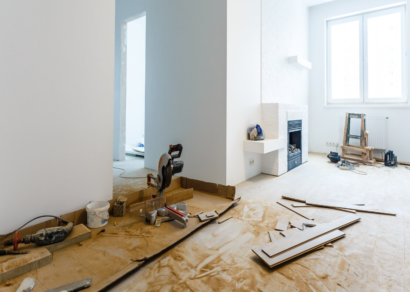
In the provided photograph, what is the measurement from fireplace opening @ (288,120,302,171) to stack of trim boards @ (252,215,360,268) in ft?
7.49

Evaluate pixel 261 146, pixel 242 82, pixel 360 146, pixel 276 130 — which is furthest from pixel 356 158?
pixel 242 82

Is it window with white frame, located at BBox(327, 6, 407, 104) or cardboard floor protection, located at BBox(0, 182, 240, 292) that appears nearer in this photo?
cardboard floor protection, located at BBox(0, 182, 240, 292)

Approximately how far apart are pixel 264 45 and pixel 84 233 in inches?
145

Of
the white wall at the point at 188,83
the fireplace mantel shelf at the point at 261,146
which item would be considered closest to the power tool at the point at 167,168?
the white wall at the point at 188,83

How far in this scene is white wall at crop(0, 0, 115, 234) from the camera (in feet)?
5.84

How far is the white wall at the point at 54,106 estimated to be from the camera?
1.78 metres

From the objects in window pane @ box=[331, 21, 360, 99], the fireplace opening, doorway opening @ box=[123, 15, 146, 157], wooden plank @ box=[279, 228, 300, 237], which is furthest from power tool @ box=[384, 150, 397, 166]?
doorway opening @ box=[123, 15, 146, 157]

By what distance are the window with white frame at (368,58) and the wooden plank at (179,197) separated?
4.83 m

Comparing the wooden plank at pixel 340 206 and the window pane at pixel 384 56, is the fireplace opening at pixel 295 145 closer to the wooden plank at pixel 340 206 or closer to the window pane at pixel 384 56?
the wooden plank at pixel 340 206

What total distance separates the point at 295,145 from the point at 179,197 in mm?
3066

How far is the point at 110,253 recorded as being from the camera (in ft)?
5.84

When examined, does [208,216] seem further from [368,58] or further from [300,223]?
[368,58]

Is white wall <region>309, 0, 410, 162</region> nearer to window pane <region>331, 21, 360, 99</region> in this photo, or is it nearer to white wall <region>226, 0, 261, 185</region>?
window pane <region>331, 21, 360, 99</region>

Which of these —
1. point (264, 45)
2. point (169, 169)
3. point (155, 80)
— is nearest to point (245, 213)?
point (169, 169)
